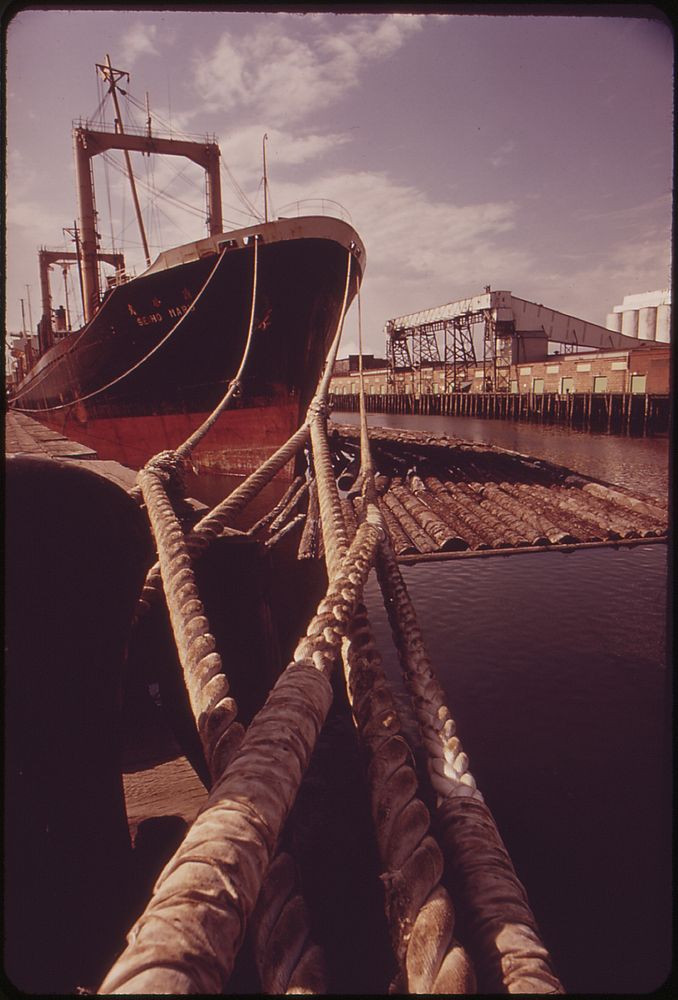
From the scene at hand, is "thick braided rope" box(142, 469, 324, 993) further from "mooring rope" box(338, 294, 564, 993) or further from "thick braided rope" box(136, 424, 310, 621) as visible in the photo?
"mooring rope" box(338, 294, 564, 993)

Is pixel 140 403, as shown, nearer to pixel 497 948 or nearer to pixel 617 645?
pixel 617 645

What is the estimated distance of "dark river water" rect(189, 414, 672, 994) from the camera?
388cm

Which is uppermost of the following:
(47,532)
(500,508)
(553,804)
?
(47,532)

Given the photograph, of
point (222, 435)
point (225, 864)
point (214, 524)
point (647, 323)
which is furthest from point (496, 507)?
point (647, 323)

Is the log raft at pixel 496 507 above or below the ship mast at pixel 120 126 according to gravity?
below

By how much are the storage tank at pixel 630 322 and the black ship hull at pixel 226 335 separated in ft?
201

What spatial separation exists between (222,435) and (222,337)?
2734 millimetres

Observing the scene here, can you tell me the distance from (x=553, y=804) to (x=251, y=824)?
448 cm

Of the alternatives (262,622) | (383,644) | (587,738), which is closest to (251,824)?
(262,622)

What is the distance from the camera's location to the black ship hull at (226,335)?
13.7m

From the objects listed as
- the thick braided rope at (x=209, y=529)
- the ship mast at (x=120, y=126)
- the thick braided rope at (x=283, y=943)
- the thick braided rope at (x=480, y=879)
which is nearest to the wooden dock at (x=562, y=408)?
the ship mast at (x=120, y=126)

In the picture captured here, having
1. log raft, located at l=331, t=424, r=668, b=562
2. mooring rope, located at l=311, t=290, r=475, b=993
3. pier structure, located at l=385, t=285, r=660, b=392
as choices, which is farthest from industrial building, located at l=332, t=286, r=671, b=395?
mooring rope, located at l=311, t=290, r=475, b=993

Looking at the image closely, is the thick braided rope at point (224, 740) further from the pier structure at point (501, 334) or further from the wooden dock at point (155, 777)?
the pier structure at point (501, 334)

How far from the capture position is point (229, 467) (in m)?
15.6
